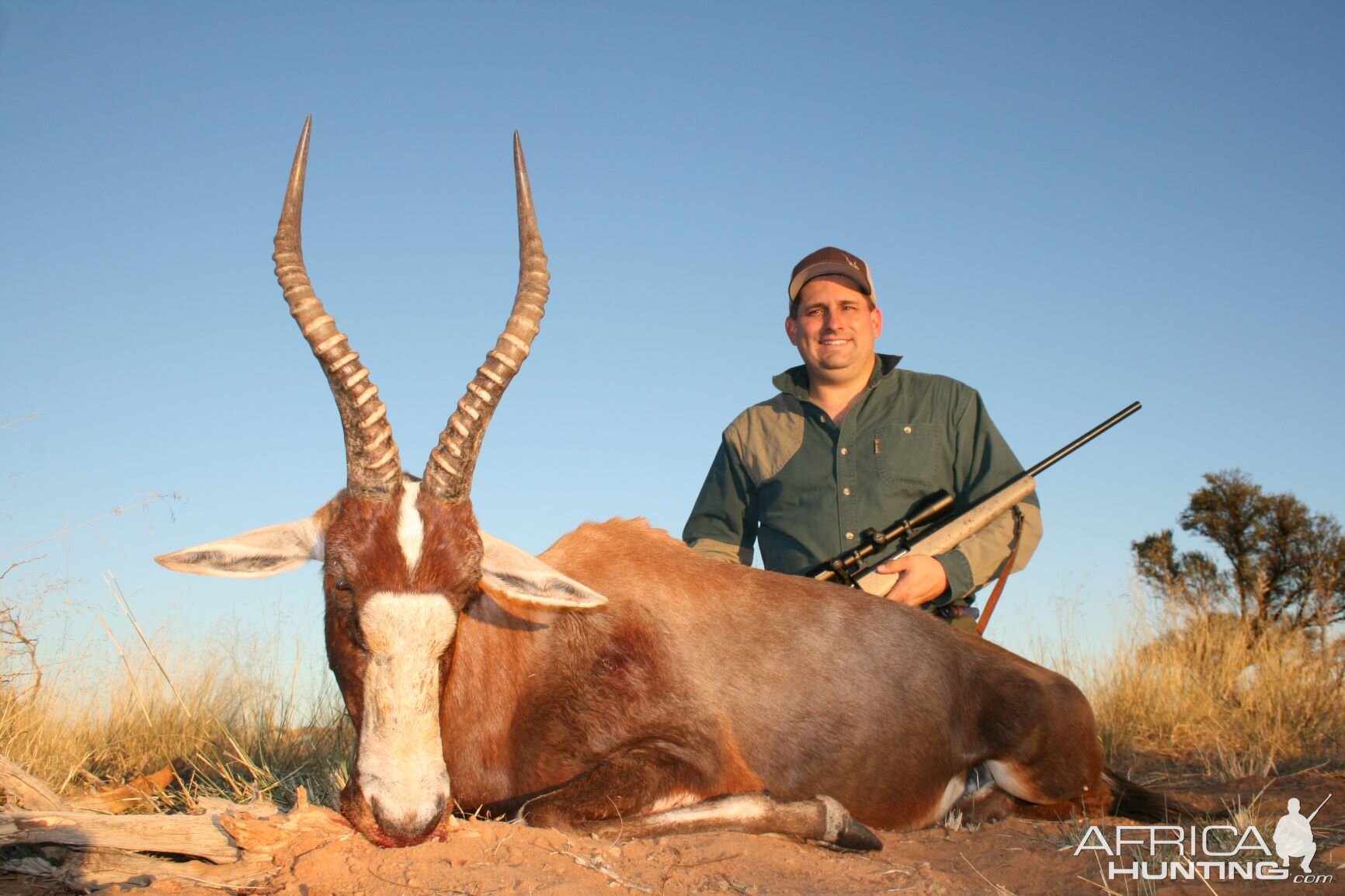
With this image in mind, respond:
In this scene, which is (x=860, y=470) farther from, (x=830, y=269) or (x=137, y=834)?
(x=137, y=834)

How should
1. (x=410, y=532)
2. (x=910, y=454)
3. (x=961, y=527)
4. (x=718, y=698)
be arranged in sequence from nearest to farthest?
1. (x=410, y=532)
2. (x=718, y=698)
3. (x=961, y=527)
4. (x=910, y=454)

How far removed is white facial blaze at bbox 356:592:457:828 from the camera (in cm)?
375

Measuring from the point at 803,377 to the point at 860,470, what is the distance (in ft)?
3.49

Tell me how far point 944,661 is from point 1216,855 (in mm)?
1616

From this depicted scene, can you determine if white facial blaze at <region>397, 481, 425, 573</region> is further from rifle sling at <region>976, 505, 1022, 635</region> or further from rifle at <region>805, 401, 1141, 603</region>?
rifle sling at <region>976, 505, 1022, 635</region>

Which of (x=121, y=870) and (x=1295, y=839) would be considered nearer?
(x=121, y=870)

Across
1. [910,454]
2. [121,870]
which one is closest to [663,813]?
[121,870]

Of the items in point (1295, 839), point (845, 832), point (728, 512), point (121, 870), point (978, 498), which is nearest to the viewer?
point (121, 870)

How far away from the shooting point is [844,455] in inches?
299

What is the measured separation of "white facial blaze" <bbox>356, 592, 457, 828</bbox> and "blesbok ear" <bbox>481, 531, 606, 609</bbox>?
48cm

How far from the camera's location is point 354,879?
3396mm

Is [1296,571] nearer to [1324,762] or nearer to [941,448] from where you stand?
[1324,762]

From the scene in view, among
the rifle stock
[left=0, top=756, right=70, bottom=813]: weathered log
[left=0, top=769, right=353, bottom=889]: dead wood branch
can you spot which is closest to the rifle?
the rifle stock

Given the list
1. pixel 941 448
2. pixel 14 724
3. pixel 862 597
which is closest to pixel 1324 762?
pixel 941 448
